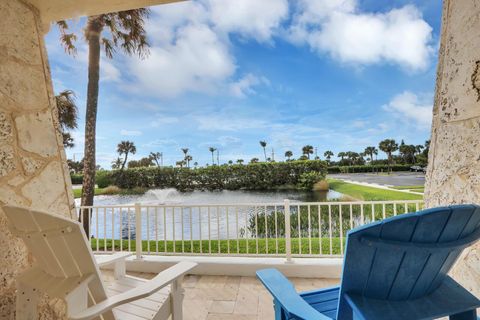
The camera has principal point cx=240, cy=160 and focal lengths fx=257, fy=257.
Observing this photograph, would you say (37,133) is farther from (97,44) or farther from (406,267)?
(97,44)

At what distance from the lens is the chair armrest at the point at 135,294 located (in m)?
0.97

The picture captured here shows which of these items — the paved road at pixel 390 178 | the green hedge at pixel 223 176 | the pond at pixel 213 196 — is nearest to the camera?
the paved road at pixel 390 178

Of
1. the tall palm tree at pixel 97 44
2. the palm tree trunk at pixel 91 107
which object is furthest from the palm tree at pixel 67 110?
the palm tree trunk at pixel 91 107

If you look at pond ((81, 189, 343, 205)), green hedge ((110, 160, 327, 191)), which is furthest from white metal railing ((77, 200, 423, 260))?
green hedge ((110, 160, 327, 191))

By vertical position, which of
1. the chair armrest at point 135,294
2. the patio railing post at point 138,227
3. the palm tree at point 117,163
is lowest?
the patio railing post at point 138,227

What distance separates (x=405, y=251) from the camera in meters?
0.80

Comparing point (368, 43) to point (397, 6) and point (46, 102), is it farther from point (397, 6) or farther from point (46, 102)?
point (46, 102)

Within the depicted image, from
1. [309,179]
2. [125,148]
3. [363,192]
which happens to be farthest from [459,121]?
[125,148]

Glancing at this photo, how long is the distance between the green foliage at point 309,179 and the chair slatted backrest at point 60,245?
1136 centimetres

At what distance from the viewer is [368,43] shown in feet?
24.9

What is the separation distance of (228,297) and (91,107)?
5.42 meters

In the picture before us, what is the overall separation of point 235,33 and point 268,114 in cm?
854

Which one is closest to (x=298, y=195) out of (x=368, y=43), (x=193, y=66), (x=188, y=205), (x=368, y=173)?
(x=368, y=173)

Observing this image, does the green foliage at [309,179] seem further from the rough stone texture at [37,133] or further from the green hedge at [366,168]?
the rough stone texture at [37,133]
